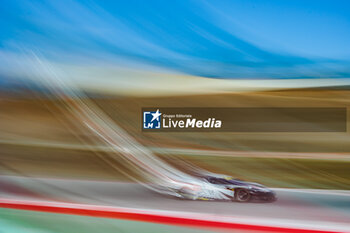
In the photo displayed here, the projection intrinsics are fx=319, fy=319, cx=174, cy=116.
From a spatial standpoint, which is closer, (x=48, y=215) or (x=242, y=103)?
(x=242, y=103)

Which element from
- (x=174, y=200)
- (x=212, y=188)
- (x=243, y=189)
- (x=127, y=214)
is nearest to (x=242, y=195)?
(x=243, y=189)

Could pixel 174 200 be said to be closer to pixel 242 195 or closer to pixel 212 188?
pixel 212 188

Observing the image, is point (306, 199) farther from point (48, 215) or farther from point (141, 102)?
point (48, 215)

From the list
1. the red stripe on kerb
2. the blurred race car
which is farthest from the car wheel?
the red stripe on kerb

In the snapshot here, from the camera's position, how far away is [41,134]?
80.6 inches

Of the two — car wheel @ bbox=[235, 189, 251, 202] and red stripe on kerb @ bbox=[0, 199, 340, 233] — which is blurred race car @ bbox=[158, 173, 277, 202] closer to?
car wheel @ bbox=[235, 189, 251, 202]

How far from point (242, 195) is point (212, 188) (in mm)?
185

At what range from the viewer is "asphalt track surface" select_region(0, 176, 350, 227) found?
1.89 metres

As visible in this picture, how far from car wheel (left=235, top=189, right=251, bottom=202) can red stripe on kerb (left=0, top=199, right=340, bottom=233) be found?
15 centimetres

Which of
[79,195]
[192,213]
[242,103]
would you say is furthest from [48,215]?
[242,103]

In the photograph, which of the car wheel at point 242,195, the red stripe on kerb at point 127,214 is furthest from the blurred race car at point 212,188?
the red stripe on kerb at point 127,214

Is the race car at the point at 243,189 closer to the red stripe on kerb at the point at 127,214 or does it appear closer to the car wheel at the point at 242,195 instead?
the car wheel at the point at 242,195

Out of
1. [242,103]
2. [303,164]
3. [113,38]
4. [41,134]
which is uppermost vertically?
[113,38]

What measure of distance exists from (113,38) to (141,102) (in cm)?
45
